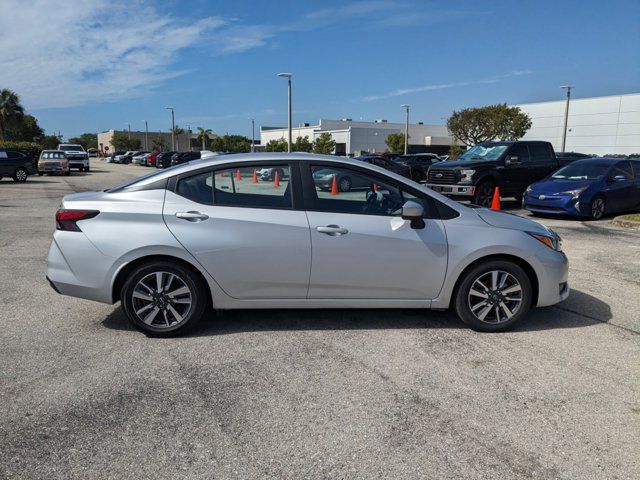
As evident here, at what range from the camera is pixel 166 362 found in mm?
4055

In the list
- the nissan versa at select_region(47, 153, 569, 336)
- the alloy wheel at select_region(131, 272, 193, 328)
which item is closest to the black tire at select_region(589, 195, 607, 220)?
the nissan versa at select_region(47, 153, 569, 336)

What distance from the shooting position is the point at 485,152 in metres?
15.3

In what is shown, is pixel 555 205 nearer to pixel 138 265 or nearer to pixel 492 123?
pixel 138 265

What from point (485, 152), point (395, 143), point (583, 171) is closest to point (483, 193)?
point (485, 152)

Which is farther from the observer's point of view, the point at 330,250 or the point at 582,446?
the point at 330,250

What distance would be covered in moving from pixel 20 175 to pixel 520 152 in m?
23.2

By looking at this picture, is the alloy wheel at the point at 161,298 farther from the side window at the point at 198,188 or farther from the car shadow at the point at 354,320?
the side window at the point at 198,188

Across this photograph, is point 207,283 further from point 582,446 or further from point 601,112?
point 601,112

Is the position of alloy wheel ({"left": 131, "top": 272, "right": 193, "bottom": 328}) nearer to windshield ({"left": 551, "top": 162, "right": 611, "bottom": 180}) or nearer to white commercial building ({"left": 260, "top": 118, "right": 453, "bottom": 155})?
windshield ({"left": 551, "top": 162, "right": 611, "bottom": 180})

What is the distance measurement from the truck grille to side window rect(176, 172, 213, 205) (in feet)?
35.8

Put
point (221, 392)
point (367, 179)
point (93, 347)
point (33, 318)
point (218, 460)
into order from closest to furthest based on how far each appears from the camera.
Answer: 1. point (218, 460)
2. point (221, 392)
3. point (93, 347)
4. point (367, 179)
5. point (33, 318)

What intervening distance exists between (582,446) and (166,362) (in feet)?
9.66

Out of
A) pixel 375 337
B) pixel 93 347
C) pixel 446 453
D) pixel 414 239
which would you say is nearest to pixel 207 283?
pixel 93 347

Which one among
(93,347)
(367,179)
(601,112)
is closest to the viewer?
(93,347)
